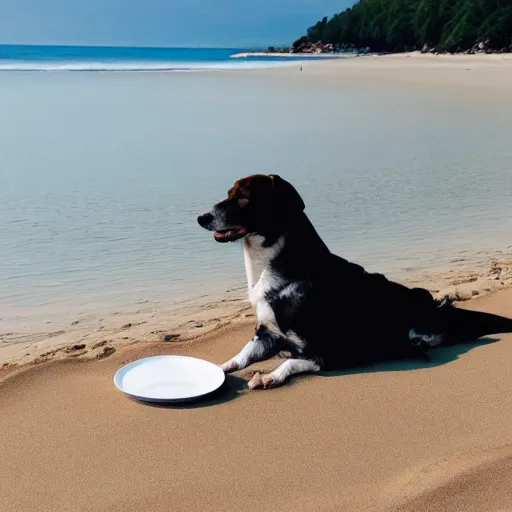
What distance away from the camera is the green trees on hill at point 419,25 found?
7966 cm

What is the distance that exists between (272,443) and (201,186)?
850 cm

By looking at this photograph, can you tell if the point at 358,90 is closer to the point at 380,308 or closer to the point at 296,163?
the point at 296,163

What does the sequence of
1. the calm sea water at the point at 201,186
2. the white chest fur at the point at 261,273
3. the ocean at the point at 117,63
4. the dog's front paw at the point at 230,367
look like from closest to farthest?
1. the white chest fur at the point at 261,273
2. the dog's front paw at the point at 230,367
3. the calm sea water at the point at 201,186
4. the ocean at the point at 117,63

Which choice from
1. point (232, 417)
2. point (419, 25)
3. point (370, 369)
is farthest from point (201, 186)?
point (419, 25)

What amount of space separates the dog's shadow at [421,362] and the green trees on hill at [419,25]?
77202 millimetres

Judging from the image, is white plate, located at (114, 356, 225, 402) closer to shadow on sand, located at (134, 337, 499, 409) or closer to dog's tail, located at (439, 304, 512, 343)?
shadow on sand, located at (134, 337, 499, 409)

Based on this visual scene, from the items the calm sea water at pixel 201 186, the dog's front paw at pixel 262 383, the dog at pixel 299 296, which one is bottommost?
the calm sea water at pixel 201 186

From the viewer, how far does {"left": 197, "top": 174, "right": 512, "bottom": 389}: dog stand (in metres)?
4.30

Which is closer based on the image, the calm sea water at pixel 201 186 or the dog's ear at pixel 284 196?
the dog's ear at pixel 284 196

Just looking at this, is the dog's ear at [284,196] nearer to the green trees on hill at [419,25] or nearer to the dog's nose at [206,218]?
the dog's nose at [206,218]

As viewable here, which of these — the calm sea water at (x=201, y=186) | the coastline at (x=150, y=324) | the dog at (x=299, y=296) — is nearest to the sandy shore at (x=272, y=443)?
the dog at (x=299, y=296)

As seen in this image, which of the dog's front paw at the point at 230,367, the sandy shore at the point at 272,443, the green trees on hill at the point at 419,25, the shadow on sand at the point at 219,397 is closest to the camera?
the sandy shore at the point at 272,443

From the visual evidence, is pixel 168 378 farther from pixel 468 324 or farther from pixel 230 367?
pixel 468 324

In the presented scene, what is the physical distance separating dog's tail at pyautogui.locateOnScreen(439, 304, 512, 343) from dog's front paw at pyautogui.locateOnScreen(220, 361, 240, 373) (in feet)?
4.80
